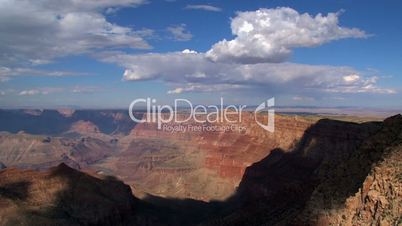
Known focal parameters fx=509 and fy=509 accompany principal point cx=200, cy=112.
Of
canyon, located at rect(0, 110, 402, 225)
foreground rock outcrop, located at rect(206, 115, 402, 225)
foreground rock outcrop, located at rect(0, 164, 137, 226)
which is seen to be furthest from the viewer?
foreground rock outcrop, located at rect(0, 164, 137, 226)

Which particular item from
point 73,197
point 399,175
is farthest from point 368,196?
point 73,197

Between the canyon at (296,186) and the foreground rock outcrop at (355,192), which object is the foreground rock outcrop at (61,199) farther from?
the foreground rock outcrop at (355,192)

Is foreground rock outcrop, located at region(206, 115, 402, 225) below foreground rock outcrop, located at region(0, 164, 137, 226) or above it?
above

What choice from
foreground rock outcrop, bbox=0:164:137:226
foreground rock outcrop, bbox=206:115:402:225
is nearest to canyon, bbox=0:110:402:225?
foreground rock outcrop, bbox=206:115:402:225

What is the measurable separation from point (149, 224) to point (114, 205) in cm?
1159

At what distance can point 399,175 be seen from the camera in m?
51.8

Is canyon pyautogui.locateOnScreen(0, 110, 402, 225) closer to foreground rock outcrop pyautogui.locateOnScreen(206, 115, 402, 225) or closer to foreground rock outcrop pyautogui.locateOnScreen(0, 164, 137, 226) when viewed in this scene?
foreground rock outcrop pyautogui.locateOnScreen(206, 115, 402, 225)

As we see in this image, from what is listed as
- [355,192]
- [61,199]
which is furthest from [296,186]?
[61,199]

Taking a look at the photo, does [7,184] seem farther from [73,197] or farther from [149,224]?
[149,224]

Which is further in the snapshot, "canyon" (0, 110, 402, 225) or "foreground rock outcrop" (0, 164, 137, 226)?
"foreground rock outcrop" (0, 164, 137, 226)

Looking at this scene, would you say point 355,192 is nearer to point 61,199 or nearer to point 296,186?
point 296,186

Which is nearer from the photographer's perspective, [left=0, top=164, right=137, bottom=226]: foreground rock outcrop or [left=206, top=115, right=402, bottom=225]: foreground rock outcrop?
[left=206, top=115, right=402, bottom=225]: foreground rock outcrop

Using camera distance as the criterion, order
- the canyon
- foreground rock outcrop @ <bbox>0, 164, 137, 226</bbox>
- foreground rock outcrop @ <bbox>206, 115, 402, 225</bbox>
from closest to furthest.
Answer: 1. foreground rock outcrop @ <bbox>206, 115, 402, 225</bbox>
2. the canyon
3. foreground rock outcrop @ <bbox>0, 164, 137, 226</bbox>

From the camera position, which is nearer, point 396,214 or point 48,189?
point 396,214
